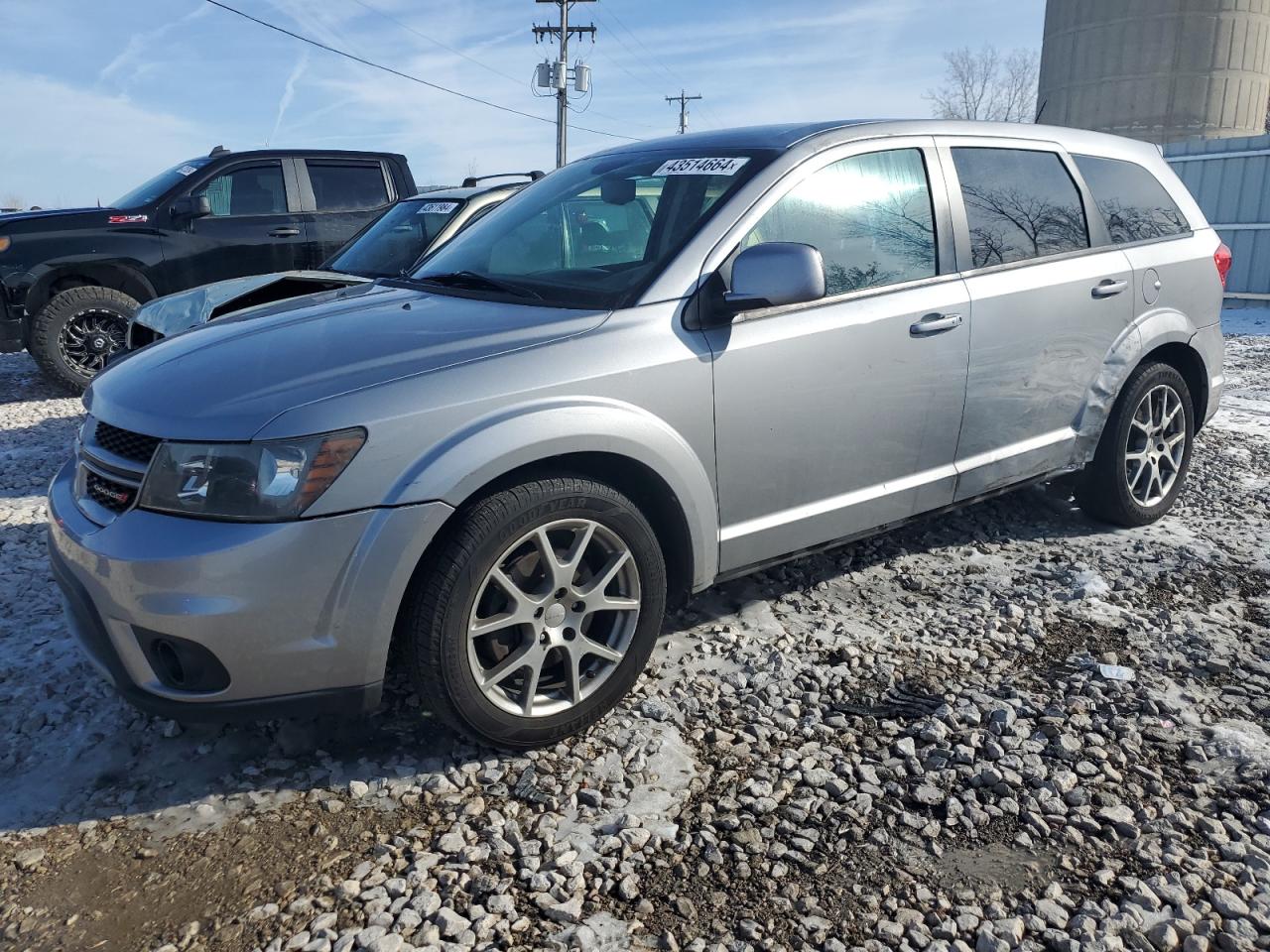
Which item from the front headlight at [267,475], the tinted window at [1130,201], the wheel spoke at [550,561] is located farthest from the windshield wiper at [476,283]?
the tinted window at [1130,201]

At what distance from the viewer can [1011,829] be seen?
239 cm

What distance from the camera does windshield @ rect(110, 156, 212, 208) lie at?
322 inches

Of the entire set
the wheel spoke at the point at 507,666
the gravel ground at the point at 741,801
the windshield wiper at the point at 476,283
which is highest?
the windshield wiper at the point at 476,283

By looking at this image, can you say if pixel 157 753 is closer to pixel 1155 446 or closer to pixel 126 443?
pixel 126 443

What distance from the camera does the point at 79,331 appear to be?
7.77m

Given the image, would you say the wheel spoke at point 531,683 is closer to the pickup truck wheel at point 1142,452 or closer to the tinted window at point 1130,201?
the pickup truck wheel at point 1142,452

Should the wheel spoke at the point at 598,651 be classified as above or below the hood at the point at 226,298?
below

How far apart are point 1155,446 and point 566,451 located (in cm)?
327

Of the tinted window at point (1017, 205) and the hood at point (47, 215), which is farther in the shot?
the hood at point (47, 215)

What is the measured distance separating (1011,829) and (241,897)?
73.0 inches

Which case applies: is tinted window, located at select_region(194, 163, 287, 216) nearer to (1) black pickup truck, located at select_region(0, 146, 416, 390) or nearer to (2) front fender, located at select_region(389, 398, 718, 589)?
(1) black pickup truck, located at select_region(0, 146, 416, 390)

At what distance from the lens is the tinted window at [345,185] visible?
28.6 feet

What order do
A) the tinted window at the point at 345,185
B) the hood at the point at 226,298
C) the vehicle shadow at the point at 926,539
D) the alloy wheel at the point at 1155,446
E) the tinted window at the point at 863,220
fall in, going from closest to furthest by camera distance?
the tinted window at the point at 863,220 → the vehicle shadow at the point at 926,539 → the alloy wheel at the point at 1155,446 → the hood at the point at 226,298 → the tinted window at the point at 345,185

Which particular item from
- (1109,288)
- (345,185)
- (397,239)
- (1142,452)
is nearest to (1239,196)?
(1142,452)
